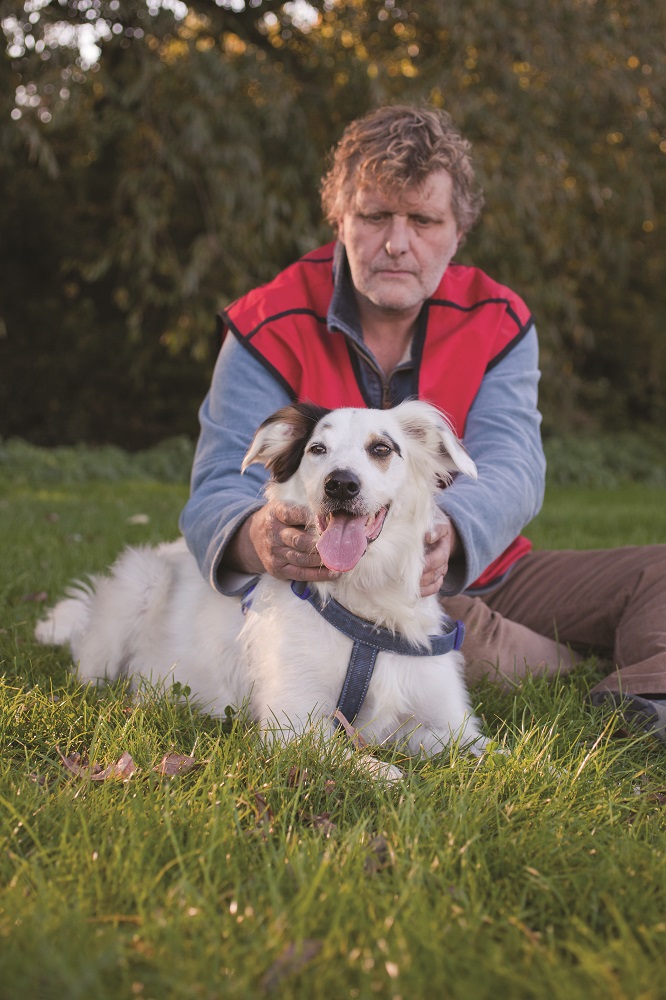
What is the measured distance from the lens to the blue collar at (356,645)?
114 inches

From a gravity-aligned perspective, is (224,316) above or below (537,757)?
above

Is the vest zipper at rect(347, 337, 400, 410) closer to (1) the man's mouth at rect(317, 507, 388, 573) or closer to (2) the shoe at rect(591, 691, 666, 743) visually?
(1) the man's mouth at rect(317, 507, 388, 573)

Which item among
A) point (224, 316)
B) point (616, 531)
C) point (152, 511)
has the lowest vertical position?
point (152, 511)

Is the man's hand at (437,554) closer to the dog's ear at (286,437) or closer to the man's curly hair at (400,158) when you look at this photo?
the dog's ear at (286,437)

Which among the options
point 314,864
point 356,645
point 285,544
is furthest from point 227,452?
point 314,864

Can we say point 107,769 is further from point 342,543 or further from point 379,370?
point 379,370

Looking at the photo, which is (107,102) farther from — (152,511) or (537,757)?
(537,757)

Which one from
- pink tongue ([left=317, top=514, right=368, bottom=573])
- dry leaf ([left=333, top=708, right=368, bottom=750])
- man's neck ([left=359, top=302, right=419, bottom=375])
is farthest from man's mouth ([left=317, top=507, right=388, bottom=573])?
man's neck ([left=359, top=302, right=419, bottom=375])

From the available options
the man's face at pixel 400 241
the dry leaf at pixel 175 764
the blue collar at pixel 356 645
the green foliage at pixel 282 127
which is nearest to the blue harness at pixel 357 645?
the blue collar at pixel 356 645

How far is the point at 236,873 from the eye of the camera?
1.94m

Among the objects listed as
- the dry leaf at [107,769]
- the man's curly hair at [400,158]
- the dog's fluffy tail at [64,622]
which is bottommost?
the dog's fluffy tail at [64,622]

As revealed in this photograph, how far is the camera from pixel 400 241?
3.57 metres

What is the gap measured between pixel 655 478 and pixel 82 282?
982 centimetres

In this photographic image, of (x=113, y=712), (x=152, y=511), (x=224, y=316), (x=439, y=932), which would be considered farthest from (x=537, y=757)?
(x=152, y=511)
